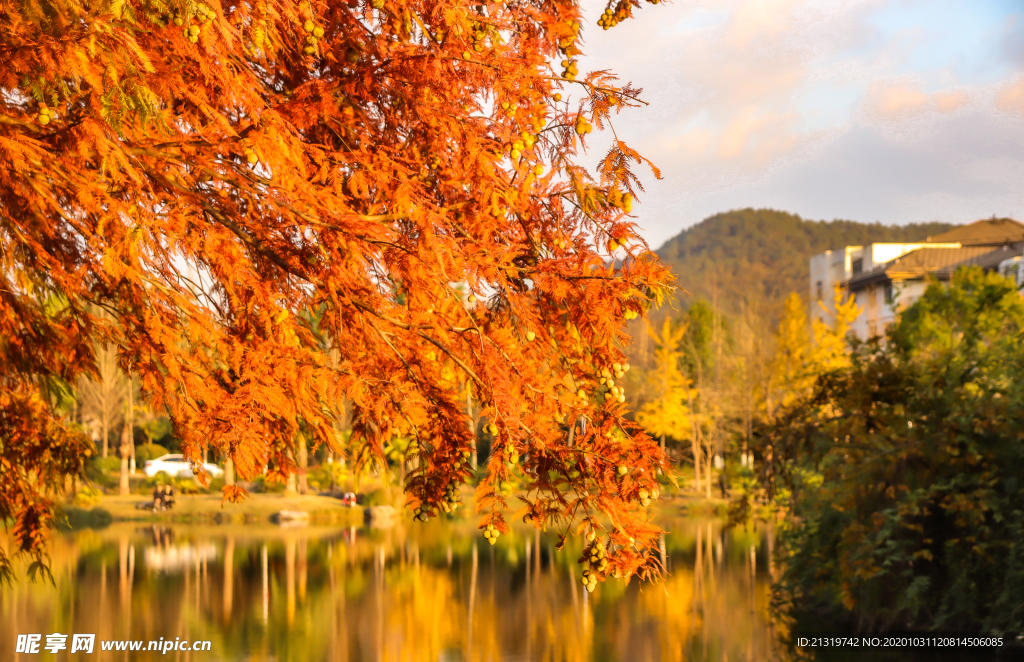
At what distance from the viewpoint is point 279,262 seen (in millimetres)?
3781

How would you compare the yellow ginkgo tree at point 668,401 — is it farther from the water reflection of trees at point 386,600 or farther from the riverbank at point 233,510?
the riverbank at point 233,510

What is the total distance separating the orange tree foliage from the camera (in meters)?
3.62

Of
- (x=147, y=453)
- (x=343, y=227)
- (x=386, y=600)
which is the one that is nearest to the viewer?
(x=343, y=227)

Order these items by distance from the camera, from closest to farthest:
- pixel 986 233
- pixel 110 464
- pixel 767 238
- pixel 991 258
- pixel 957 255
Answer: pixel 110 464 < pixel 991 258 < pixel 957 255 < pixel 986 233 < pixel 767 238

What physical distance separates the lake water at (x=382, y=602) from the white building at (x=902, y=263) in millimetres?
24721

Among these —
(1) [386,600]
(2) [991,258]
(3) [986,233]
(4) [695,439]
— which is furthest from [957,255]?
(1) [386,600]

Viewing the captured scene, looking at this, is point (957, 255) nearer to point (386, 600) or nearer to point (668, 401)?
point (668, 401)

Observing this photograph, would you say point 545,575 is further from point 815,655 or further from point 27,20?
point 27,20

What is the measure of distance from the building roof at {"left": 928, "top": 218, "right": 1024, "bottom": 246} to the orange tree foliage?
50.8 meters

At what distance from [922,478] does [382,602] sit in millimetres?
9587

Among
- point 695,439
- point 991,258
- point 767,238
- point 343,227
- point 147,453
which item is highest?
point 767,238

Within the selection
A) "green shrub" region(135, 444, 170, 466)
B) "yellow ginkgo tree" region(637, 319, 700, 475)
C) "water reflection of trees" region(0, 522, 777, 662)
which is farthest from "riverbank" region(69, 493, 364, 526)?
"yellow ginkgo tree" region(637, 319, 700, 475)

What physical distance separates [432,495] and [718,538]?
21.9 m

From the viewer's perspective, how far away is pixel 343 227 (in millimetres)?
3561
